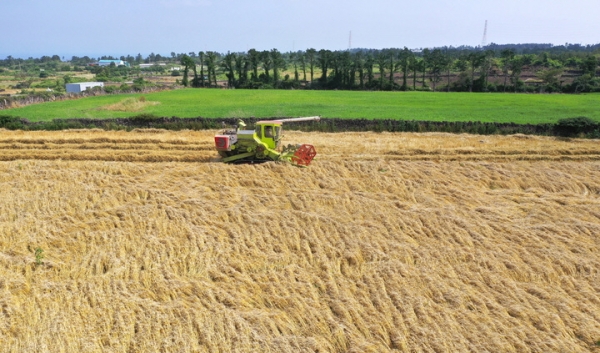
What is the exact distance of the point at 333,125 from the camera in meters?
27.4

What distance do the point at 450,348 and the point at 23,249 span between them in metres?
11.0

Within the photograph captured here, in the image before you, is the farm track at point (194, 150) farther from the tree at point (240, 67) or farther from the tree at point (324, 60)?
the tree at point (324, 60)

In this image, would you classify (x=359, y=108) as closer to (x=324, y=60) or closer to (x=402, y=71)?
(x=402, y=71)

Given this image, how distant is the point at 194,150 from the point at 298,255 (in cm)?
1118

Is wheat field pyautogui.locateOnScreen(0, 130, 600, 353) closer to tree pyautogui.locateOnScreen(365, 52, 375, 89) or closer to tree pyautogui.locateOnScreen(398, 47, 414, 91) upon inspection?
tree pyautogui.locateOnScreen(398, 47, 414, 91)

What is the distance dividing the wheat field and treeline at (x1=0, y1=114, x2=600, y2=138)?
287 inches

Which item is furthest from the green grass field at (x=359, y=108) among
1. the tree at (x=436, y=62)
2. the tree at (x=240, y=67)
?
the tree at (x=240, y=67)

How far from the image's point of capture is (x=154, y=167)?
1791cm

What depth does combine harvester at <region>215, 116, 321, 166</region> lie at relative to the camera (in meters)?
17.4

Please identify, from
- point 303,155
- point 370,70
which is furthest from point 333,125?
point 370,70

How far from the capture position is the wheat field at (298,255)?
28.9 ft

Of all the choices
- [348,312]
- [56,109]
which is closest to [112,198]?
[348,312]

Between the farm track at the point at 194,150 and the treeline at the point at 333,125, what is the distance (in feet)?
7.77

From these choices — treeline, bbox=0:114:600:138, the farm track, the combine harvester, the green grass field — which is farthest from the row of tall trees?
the combine harvester
